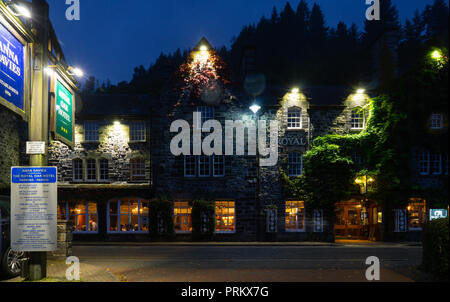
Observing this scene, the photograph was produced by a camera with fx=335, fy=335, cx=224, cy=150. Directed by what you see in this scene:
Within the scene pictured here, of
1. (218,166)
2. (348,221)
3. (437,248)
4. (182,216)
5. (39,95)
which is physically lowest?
(348,221)

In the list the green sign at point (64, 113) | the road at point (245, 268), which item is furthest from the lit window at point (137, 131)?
the green sign at point (64, 113)

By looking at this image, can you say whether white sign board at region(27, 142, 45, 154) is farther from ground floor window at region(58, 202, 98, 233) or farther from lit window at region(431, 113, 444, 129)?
lit window at region(431, 113, 444, 129)

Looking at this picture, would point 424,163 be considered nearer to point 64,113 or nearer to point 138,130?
point 138,130

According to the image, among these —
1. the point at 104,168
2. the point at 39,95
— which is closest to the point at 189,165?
the point at 104,168

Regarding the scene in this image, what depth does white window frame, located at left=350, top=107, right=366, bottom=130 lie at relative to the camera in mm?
24000

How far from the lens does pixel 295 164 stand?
23641 mm

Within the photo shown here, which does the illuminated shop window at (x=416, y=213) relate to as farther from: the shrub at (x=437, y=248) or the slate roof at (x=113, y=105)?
the slate roof at (x=113, y=105)

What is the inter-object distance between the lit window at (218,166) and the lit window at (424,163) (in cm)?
1383

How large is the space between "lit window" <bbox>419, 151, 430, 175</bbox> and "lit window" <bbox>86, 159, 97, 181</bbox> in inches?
904

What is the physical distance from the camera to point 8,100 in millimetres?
6113

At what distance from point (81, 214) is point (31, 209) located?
1779 centimetres

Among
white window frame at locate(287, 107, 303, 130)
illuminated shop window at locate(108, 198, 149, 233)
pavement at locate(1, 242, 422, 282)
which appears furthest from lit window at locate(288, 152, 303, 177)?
illuminated shop window at locate(108, 198, 149, 233)

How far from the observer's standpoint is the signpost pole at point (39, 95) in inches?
297

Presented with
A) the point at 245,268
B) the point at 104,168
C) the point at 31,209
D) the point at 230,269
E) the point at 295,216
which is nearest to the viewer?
the point at 31,209
